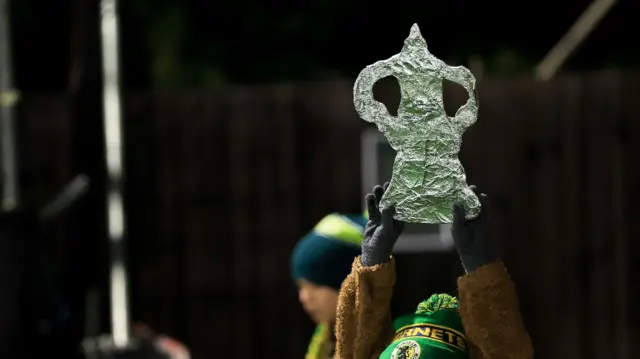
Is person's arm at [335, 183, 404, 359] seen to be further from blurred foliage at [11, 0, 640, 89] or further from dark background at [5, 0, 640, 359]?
blurred foliage at [11, 0, 640, 89]

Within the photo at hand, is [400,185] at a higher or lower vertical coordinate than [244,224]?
higher

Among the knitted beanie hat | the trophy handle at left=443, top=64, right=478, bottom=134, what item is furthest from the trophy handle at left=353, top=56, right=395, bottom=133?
the knitted beanie hat

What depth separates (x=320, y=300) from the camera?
9.33 ft

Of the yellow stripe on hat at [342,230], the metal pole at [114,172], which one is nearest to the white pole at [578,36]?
the metal pole at [114,172]

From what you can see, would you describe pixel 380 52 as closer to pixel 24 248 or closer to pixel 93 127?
pixel 93 127

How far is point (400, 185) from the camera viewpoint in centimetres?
207

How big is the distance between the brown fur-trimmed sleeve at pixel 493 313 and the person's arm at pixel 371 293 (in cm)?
16

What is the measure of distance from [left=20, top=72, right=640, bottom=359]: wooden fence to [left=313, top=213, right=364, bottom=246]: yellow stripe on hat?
283 cm

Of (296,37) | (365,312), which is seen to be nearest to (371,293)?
(365,312)

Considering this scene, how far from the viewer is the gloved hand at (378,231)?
206cm

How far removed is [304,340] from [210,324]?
52 cm

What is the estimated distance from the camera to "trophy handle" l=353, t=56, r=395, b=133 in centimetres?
213

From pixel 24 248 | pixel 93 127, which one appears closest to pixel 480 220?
pixel 24 248

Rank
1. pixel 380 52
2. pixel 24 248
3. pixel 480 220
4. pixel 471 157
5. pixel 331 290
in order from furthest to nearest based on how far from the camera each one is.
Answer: pixel 380 52 < pixel 471 157 < pixel 24 248 < pixel 331 290 < pixel 480 220
